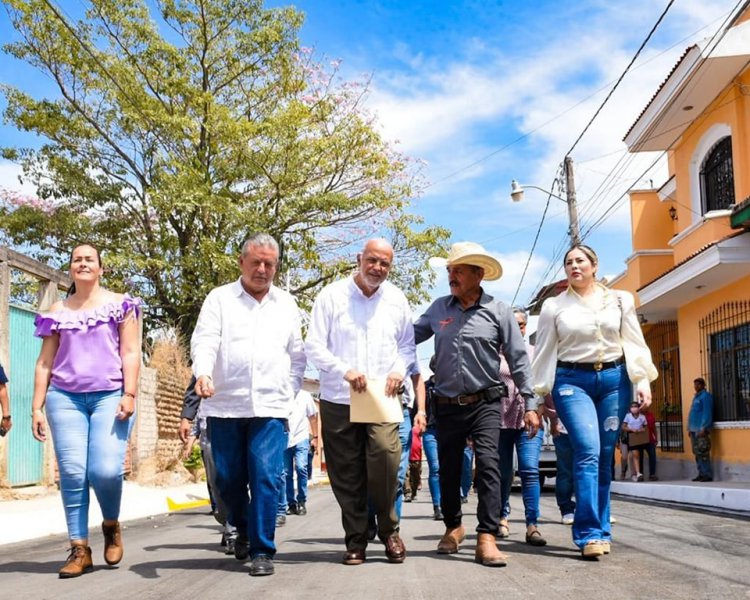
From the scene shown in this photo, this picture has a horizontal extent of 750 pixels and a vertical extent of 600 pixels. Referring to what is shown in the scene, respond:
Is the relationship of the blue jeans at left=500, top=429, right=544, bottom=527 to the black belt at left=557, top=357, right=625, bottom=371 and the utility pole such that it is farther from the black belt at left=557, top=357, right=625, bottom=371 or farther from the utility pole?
the utility pole

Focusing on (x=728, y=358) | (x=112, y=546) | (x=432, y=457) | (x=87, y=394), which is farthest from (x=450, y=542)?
(x=728, y=358)

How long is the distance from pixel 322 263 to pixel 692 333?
9.35m

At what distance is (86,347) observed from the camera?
576 centimetres

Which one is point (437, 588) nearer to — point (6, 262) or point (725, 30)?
point (6, 262)

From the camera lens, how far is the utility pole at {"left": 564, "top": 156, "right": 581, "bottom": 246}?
2389cm

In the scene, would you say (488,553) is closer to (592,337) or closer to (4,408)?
(592,337)

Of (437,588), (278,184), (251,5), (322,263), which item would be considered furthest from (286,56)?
(437,588)

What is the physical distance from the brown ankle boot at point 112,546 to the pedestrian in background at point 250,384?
70cm

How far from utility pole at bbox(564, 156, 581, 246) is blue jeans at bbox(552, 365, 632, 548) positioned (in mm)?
17894

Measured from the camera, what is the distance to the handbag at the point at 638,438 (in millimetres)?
19438

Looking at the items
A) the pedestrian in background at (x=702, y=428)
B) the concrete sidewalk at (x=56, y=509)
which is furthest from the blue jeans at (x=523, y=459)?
the pedestrian in background at (x=702, y=428)

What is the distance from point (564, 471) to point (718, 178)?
13898 millimetres

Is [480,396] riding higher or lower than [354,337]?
lower

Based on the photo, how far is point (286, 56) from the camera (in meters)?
24.5
